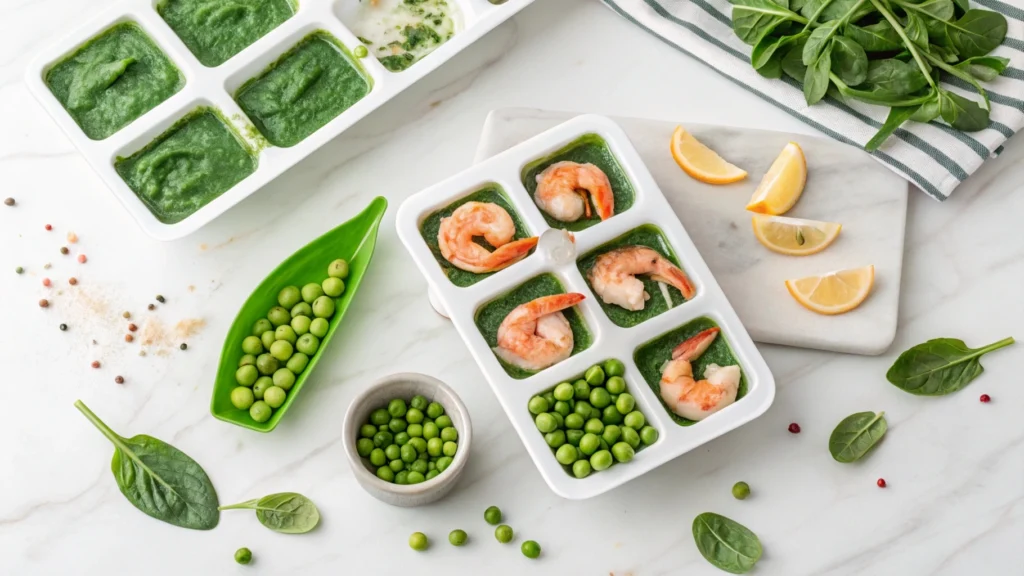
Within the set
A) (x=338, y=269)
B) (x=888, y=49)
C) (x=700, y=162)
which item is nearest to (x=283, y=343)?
(x=338, y=269)

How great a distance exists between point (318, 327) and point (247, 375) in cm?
27

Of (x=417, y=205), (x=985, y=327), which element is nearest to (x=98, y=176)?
(x=417, y=205)

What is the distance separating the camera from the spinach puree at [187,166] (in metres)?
3.39

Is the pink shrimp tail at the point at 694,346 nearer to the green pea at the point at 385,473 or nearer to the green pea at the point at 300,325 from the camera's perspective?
the green pea at the point at 385,473

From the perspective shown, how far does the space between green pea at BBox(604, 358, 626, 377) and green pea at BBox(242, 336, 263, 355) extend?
114 cm

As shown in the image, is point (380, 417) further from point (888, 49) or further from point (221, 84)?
point (888, 49)

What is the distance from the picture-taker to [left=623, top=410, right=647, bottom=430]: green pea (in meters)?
3.07

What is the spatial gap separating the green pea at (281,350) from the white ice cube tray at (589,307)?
528 mm

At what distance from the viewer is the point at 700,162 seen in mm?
3539

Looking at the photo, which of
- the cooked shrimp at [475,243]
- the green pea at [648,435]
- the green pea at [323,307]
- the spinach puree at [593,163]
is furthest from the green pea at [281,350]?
the green pea at [648,435]

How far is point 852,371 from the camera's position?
3.49 metres

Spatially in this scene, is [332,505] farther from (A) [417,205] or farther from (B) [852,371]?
(B) [852,371]

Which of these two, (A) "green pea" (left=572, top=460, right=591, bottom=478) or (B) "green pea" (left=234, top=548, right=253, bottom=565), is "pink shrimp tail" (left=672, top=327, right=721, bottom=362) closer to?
(A) "green pea" (left=572, top=460, right=591, bottom=478)

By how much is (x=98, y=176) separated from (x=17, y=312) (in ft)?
1.76
